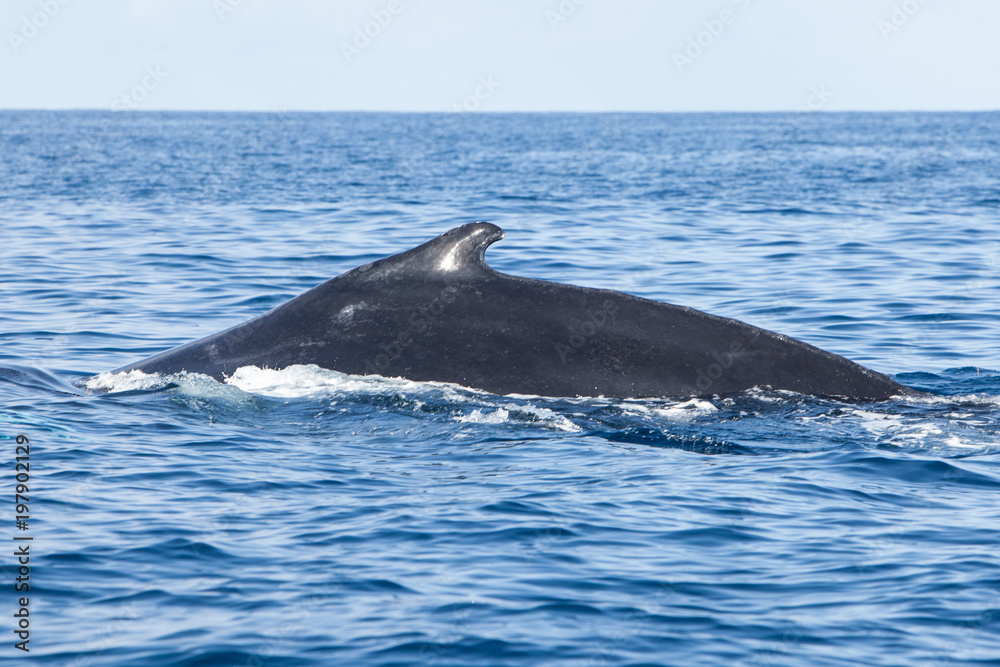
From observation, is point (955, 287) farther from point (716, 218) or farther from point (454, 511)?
point (454, 511)

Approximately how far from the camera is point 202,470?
26.6 feet

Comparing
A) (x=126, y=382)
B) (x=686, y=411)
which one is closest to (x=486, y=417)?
(x=686, y=411)

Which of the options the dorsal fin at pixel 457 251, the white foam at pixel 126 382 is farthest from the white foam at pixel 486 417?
the white foam at pixel 126 382

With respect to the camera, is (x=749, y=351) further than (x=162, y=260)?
No

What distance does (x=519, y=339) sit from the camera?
8773 millimetres

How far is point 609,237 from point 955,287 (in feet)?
25.4

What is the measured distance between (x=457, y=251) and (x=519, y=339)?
80cm

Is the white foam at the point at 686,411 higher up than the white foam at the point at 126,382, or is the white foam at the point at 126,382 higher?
the white foam at the point at 686,411

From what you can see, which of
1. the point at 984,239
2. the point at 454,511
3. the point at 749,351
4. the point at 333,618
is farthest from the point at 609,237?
the point at 333,618

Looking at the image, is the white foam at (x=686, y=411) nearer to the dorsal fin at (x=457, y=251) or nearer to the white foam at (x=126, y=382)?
the dorsal fin at (x=457, y=251)

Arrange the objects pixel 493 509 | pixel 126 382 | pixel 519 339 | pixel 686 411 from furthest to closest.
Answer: pixel 126 382 → pixel 519 339 → pixel 686 411 → pixel 493 509

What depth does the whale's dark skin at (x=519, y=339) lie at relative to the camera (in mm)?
8508

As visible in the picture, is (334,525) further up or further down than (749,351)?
further down

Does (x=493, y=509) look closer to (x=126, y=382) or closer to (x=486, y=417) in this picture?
(x=486, y=417)
